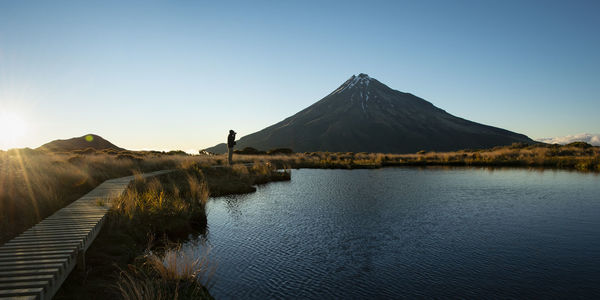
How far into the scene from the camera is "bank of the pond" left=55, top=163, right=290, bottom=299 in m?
6.02

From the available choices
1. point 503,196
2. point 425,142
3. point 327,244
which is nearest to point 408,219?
point 327,244

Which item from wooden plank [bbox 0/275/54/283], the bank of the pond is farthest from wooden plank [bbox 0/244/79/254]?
wooden plank [bbox 0/275/54/283]

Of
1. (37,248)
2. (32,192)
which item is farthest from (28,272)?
(32,192)

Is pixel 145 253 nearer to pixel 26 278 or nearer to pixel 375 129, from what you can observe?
pixel 26 278

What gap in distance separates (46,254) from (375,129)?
151 metres

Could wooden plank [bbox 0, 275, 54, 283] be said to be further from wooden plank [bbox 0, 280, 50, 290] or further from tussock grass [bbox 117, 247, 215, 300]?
tussock grass [bbox 117, 247, 215, 300]

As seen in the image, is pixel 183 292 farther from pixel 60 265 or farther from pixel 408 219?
pixel 408 219

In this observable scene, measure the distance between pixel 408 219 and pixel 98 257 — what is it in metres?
10.4

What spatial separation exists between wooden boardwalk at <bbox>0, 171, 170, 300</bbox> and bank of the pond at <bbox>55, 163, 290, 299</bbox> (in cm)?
47

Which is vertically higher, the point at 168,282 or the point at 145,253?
the point at 168,282

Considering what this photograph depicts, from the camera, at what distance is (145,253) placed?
870cm

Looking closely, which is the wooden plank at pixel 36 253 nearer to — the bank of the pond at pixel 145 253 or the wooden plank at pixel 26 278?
the bank of the pond at pixel 145 253

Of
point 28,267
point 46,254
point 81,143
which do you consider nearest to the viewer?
point 28,267

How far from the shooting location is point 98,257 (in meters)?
7.78
